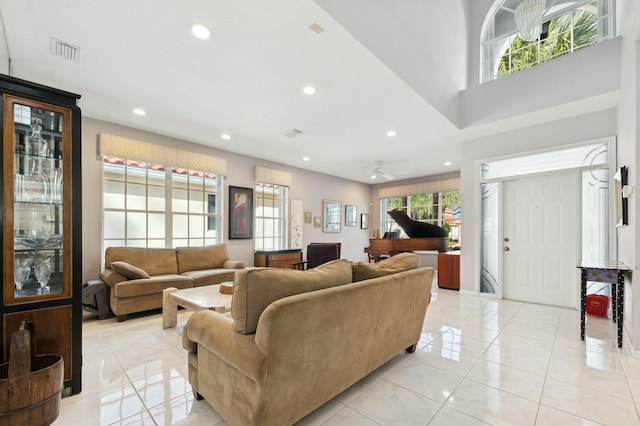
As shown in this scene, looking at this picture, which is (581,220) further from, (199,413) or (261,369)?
(199,413)

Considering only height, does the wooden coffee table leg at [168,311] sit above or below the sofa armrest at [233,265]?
below

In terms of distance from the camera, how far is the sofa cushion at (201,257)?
4.62 m

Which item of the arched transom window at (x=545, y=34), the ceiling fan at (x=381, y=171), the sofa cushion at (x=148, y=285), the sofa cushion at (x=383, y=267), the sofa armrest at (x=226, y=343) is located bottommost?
the sofa cushion at (x=148, y=285)

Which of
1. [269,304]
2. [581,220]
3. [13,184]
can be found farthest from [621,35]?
[13,184]

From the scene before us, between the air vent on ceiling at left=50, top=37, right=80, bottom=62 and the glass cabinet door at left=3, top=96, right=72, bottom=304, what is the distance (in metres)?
1.04

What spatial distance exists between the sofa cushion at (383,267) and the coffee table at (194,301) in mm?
1335

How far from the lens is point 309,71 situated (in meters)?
2.87

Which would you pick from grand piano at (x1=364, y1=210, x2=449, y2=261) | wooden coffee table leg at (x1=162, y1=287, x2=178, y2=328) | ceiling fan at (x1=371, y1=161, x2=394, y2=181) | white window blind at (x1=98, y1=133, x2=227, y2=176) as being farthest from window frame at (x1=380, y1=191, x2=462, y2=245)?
wooden coffee table leg at (x1=162, y1=287, x2=178, y2=328)

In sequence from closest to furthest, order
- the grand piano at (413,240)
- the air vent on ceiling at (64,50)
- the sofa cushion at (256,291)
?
the sofa cushion at (256,291)
the air vent on ceiling at (64,50)
the grand piano at (413,240)

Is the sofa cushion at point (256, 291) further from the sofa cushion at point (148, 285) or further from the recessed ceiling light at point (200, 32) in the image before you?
the sofa cushion at point (148, 285)

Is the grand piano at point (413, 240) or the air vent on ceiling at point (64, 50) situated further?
the grand piano at point (413, 240)

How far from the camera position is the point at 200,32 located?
2326 mm

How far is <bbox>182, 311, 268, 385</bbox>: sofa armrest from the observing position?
51.9 inches

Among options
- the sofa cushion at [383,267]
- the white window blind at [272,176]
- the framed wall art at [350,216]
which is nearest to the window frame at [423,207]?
the framed wall art at [350,216]
